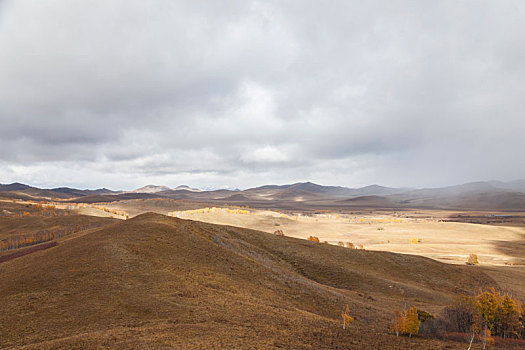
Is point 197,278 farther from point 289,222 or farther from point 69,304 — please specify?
point 289,222

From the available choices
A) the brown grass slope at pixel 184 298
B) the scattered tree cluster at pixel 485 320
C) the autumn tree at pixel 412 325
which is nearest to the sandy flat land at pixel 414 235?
the brown grass slope at pixel 184 298

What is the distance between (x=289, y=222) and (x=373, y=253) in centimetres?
7922

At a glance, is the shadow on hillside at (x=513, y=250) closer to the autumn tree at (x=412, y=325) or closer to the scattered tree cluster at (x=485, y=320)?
the scattered tree cluster at (x=485, y=320)

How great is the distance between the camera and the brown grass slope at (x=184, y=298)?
39.4 feet

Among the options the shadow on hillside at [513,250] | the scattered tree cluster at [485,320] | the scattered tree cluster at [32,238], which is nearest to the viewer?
the scattered tree cluster at [485,320]

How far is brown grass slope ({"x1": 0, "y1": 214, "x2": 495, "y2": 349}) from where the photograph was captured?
1202 centimetres

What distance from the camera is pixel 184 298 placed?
16.2 meters

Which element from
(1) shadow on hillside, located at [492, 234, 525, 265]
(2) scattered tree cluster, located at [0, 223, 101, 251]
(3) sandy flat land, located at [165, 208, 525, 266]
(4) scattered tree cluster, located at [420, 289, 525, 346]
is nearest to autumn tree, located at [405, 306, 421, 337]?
(4) scattered tree cluster, located at [420, 289, 525, 346]

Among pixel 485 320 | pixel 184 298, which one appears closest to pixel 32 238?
pixel 184 298

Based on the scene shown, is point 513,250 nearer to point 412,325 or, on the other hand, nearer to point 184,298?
point 412,325

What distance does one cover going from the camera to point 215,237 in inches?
1385

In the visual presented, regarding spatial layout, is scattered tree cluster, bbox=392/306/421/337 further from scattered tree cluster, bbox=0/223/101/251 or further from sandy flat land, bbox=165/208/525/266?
scattered tree cluster, bbox=0/223/101/251

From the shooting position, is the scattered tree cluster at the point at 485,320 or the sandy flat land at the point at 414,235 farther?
the sandy flat land at the point at 414,235

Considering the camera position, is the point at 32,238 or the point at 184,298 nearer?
the point at 184,298
